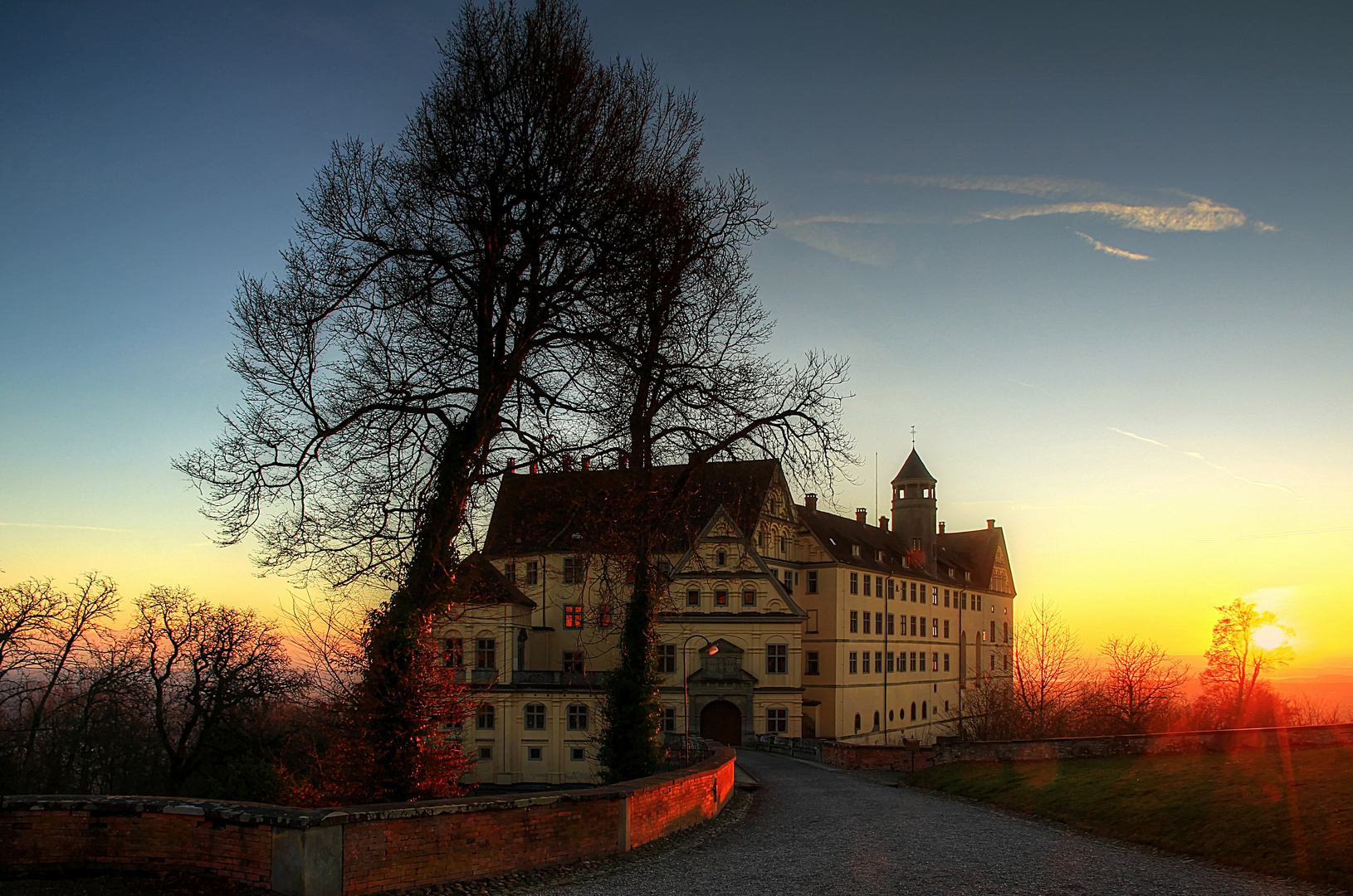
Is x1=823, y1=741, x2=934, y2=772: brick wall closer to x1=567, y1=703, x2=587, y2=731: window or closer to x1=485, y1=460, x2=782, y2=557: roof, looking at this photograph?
x1=567, y1=703, x2=587, y2=731: window

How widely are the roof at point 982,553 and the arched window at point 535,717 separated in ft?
123

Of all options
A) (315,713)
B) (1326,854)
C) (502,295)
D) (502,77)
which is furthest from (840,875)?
(502,77)

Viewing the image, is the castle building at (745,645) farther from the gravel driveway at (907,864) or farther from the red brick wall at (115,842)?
the red brick wall at (115,842)

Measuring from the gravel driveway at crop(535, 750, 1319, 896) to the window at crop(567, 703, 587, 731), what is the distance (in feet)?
78.0

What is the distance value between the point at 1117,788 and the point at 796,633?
81.3 feet

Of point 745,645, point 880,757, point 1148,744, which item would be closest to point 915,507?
point 745,645

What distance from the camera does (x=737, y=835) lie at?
46.0ft

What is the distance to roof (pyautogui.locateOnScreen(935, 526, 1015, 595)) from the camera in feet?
230

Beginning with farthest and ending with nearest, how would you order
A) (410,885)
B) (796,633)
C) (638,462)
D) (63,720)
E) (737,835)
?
(796,633)
(63,720)
(638,462)
(737,835)
(410,885)

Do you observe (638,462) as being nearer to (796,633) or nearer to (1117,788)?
(1117,788)

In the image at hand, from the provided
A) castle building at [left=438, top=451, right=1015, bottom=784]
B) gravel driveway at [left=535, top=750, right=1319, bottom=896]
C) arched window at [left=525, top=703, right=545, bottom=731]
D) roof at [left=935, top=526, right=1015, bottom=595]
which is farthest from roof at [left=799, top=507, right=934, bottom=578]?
gravel driveway at [left=535, top=750, right=1319, bottom=896]

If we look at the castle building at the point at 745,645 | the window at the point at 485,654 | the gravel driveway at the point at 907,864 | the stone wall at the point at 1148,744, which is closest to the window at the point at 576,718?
the castle building at the point at 745,645

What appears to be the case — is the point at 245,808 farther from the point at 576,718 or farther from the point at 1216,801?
the point at 576,718

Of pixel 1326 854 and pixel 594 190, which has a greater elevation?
pixel 594 190
